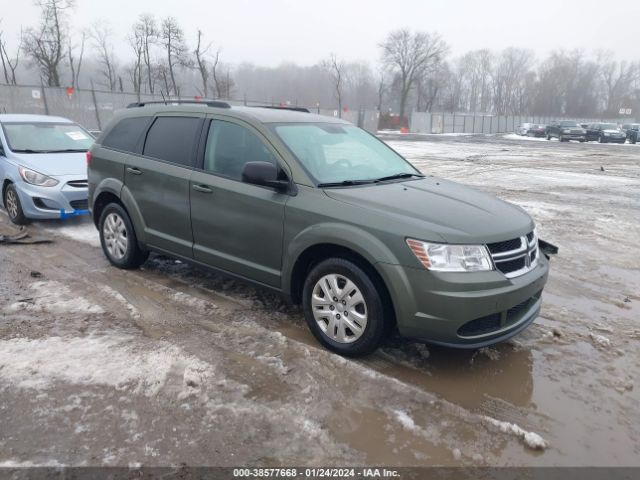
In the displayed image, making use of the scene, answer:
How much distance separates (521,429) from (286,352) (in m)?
1.72

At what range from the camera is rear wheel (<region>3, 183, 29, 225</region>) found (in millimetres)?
7516

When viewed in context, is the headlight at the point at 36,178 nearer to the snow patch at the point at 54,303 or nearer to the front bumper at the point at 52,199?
the front bumper at the point at 52,199

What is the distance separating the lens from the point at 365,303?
12.0ft

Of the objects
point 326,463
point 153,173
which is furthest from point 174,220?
point 326,463

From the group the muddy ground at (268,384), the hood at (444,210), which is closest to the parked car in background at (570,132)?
the muddy ground at (268,384)

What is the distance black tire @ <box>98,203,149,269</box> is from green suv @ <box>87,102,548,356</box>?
1.1 inches

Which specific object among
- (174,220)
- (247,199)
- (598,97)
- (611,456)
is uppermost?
(598,97)

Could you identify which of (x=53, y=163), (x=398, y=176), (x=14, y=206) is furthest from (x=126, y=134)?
(x=14, y=206)

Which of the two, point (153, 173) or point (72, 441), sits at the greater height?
point (153, 173)

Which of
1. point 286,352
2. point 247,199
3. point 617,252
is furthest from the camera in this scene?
point 617,252

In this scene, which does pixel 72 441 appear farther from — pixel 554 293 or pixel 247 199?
pixel 554 293

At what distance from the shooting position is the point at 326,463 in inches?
108

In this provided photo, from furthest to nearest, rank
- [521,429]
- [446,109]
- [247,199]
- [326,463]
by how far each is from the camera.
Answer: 1. [446,109]
2. [247,199]
3. [521,429]
4. [326,463]

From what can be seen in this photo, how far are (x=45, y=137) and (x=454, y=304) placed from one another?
25.6 feet
